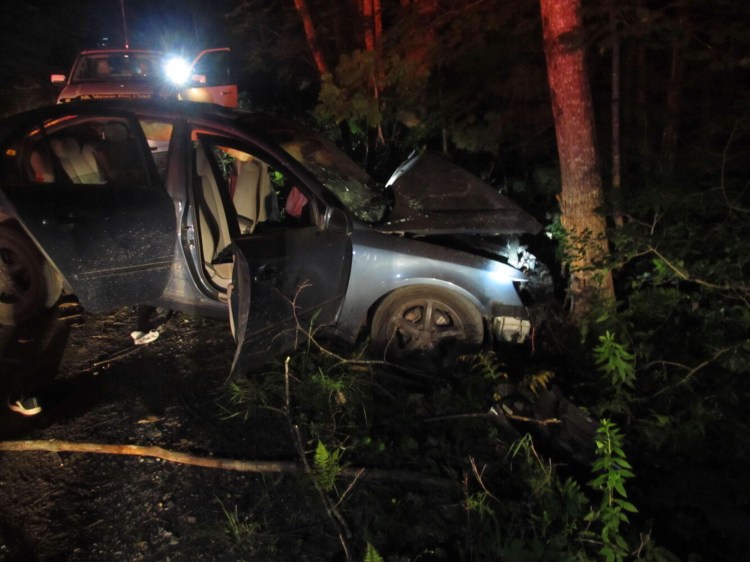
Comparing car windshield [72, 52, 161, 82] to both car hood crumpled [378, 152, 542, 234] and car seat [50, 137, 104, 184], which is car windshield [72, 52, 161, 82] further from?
car hood crumpled [378, 152, 542, 234]

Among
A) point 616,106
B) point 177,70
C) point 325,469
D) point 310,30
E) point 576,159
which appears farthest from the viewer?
point 177,70

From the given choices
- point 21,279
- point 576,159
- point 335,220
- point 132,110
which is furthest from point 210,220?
point 576,159

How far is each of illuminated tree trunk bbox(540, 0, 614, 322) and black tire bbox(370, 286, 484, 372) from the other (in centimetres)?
117

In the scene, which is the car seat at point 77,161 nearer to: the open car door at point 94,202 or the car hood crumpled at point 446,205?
Answer: the open car door at point 94,202

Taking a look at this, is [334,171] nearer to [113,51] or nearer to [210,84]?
[210,84]

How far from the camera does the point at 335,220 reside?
3.63m

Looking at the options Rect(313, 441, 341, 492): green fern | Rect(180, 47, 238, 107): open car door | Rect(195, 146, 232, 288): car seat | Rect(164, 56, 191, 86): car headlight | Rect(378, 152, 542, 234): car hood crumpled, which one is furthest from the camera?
Rect(164, 56, 191, 86): car headlight

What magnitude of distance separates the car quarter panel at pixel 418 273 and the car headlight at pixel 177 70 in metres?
7.70

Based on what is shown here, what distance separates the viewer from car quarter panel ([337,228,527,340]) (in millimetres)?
3766

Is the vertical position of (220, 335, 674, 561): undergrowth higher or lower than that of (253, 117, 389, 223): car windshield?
lower

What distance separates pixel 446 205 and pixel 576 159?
1.24m

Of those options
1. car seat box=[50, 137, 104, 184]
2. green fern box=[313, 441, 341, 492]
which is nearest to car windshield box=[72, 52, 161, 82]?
car seat box=[50, 137, 104, 184]

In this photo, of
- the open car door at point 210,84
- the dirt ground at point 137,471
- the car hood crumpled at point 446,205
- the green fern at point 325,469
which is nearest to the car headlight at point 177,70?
the open car door at point 210,84

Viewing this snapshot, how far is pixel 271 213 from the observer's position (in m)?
4.94
